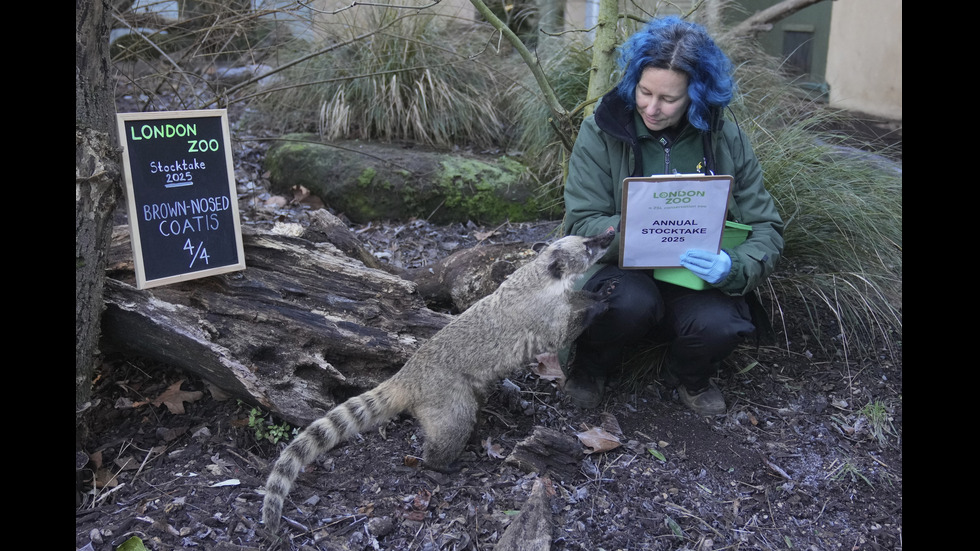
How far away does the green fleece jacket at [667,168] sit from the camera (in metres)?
3.16

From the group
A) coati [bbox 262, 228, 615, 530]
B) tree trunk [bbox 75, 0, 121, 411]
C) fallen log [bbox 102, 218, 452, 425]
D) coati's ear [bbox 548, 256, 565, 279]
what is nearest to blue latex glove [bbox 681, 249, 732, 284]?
coati [bbox 262, 228, 615, 530]

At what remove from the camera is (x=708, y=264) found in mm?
3002

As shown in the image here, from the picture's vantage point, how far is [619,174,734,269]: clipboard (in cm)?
288

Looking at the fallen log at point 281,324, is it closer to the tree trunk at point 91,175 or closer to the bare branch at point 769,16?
the tree trunk at point 91,175

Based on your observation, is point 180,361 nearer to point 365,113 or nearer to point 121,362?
point 121,362

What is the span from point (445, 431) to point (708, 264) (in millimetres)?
1359

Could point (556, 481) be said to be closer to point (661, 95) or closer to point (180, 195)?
point (661, 95)

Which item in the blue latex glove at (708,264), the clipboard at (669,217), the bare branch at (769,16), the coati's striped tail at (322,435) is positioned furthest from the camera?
the bare branch at (769,16)

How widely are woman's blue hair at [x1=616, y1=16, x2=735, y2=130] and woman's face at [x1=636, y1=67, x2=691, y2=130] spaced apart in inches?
1.1

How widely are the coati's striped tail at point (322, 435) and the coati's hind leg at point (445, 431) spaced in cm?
17

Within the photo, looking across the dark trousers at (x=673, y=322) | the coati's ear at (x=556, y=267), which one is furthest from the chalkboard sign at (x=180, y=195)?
the dark trousers at (x=673, y=322)

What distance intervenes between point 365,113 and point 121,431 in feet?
13.1

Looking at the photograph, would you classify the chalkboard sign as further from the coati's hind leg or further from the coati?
the coati's hind leg

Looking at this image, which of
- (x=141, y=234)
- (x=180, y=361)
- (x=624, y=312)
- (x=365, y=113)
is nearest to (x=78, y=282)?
(x=141, y=234)
